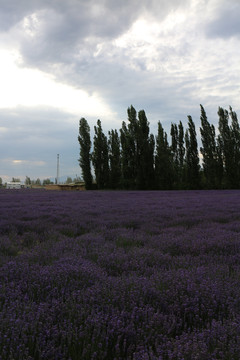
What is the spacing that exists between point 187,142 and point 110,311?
37.9 meters

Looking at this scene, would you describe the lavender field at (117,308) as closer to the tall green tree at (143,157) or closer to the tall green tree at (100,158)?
the tall green tree at (143,157)

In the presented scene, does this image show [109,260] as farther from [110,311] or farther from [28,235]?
[28,235]

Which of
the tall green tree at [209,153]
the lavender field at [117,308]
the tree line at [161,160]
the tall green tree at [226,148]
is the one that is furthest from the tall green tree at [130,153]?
the lavender field at [117,308]

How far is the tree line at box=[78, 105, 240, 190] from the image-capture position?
110 feet

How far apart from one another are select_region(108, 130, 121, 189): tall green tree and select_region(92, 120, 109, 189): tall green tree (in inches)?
31.2

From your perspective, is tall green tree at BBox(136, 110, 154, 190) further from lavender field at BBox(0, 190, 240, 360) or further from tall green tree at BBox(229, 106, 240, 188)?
lavender field at BBox(0, 190, 240, 360)

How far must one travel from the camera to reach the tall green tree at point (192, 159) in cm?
3403

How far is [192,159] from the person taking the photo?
35375 millimetres

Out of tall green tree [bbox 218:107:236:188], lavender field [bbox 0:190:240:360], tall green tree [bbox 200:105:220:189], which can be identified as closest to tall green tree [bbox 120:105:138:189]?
tall green tree [bbox 200:105:220:189]

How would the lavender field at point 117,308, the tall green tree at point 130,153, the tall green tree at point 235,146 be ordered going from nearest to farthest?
the lavender field at point 117,308
the tall green tree at point 235,146
the tall green tree at point 130,153

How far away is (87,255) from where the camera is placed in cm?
Result: 333

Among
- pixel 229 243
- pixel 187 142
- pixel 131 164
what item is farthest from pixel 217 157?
pixel 229 243

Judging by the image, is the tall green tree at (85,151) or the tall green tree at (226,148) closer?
the tall green tree at (226,148)

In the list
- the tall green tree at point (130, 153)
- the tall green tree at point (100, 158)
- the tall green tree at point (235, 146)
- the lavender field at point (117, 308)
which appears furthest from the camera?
the tall green tree at point (100, 158)
